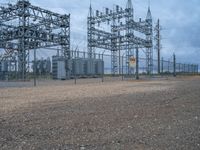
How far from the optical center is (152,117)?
761 centimetres

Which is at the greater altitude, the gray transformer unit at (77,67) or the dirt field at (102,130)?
the gray transformer unit at (77,67)

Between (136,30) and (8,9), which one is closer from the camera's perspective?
(8,9)

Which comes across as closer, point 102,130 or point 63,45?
point 102,130

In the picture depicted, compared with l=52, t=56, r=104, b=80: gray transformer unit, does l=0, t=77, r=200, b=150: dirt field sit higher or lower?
lower

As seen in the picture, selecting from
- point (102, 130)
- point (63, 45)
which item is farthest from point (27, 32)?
point (102, 130)

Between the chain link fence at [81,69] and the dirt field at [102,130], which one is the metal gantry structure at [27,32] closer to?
the chain link fence at [81,69]

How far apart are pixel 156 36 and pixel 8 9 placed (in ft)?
109

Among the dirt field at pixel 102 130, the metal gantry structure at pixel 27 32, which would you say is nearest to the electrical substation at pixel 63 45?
the metal gantry structure at pixel 27 32

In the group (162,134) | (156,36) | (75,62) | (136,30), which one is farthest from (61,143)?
(156,36)

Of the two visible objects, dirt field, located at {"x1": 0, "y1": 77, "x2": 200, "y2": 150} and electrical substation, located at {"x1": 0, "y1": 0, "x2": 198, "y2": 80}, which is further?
electrical substation, located at {"x1": 0, "y1": 0, "x2": 198, "y2": 80}

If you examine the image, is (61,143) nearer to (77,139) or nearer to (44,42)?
(77,139)

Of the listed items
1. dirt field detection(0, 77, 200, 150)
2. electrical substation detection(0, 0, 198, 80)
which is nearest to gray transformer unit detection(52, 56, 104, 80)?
electrical substation detection(0, 0, 198, 80)

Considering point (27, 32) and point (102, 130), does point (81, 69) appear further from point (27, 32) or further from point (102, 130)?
point (102, 130)

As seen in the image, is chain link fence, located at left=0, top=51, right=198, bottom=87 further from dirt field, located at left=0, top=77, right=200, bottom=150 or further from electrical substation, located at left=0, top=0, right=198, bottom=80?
dirt field, located at left=0, top=77, right=200, bottom=150
